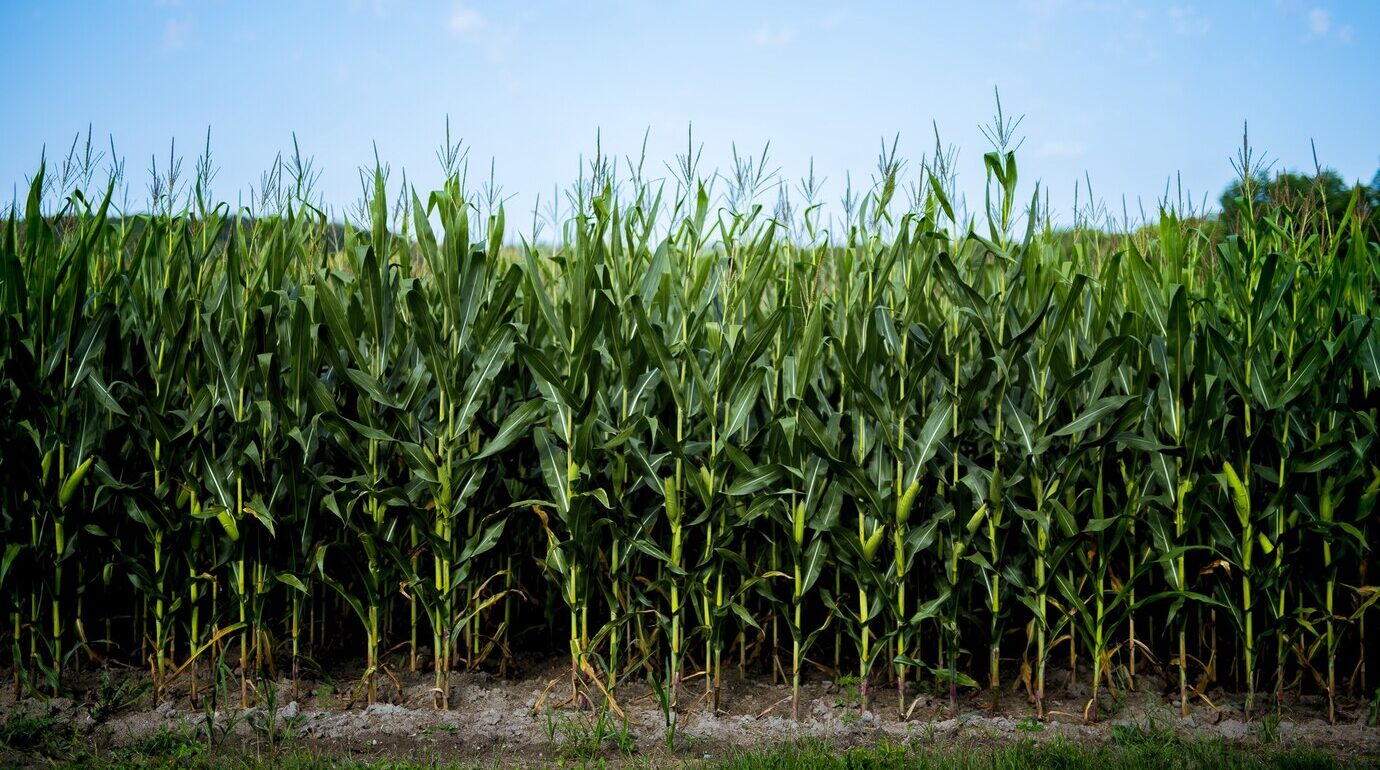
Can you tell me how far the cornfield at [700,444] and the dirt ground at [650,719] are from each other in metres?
0.10

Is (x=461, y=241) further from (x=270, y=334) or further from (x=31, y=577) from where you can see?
(x=31, y=577)

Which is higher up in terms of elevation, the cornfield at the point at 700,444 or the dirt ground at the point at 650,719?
the cornfield at the point at 700,444

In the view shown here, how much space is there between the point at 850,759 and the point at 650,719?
0.94 metres

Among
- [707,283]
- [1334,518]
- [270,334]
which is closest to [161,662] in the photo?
[270,334]

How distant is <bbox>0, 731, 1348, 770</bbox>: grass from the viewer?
3.68 m

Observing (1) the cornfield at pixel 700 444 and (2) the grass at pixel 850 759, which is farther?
(1) the cornfield at pixel 700 444

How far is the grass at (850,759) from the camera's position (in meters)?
3.68

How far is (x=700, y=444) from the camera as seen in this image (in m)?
4.23

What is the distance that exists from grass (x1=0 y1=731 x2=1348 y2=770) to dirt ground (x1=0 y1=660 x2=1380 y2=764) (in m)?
0.10

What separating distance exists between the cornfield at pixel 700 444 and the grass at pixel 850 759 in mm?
417

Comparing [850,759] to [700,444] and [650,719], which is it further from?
[700,444]

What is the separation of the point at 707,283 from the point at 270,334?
80.2 inches

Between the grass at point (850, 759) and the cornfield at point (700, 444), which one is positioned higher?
the cornfield at point (700, 444)

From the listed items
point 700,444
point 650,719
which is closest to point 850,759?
point 650,719
